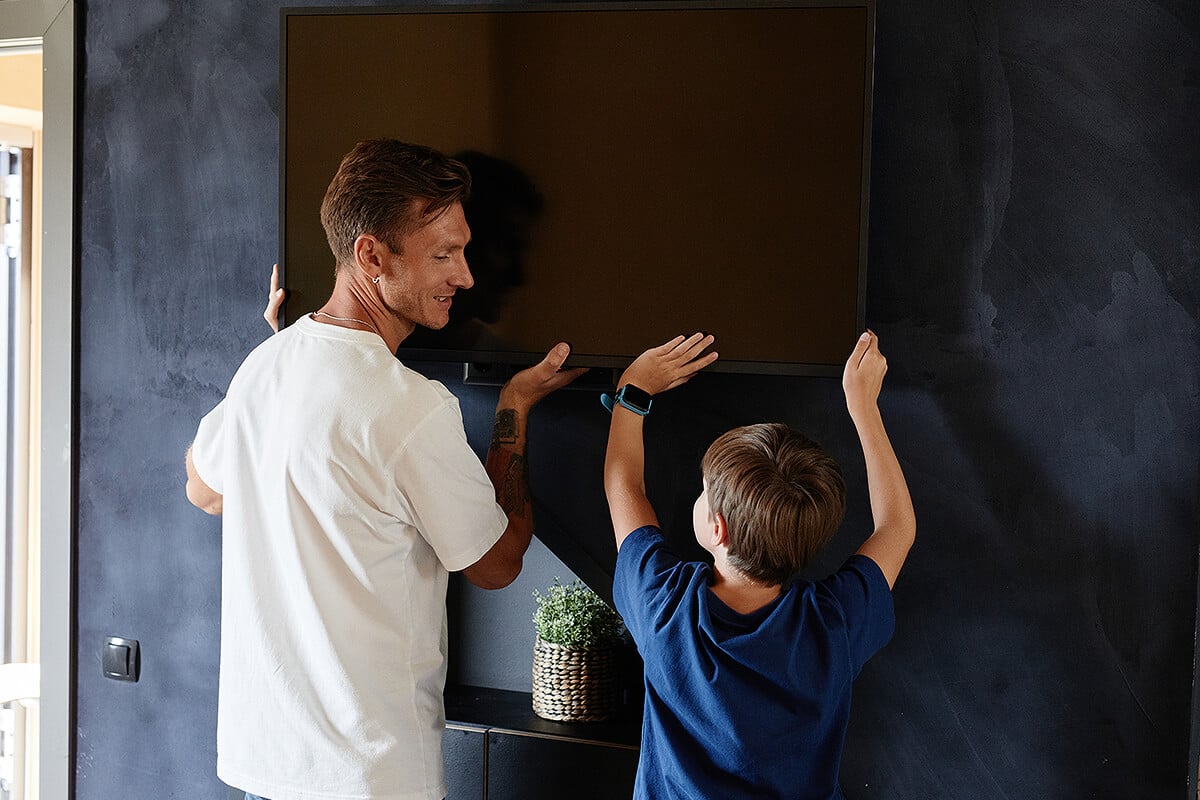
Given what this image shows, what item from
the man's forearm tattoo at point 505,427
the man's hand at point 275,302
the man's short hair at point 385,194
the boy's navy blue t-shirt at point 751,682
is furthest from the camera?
the man's hand at point 275,302

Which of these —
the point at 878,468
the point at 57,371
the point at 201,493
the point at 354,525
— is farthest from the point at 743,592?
the point at 57,371

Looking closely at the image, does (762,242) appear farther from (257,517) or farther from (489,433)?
(257,517)

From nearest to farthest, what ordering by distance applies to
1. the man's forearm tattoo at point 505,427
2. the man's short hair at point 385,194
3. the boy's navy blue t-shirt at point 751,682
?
the boy's navy blue t-shirt at point 751,682, the man's short hair at point 385,194, the man's forearm tattoo at point 505,427

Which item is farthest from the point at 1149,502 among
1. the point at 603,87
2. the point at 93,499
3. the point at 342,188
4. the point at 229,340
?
the point at 93,499

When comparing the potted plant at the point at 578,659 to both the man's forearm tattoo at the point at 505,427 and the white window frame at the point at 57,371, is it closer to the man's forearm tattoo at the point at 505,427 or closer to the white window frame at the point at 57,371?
the man's forearm tattoo at the point at 505,427

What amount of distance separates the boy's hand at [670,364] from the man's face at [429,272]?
0.31 meters

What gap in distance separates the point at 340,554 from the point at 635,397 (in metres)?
0.49

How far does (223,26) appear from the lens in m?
2.05

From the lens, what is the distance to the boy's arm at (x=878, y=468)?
4.90 ft

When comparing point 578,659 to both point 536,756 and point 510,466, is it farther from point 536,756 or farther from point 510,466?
point 510,466

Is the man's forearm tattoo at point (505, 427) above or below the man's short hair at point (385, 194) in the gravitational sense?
below

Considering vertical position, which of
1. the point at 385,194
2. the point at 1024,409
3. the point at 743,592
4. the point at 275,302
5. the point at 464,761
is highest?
the point at 385,194

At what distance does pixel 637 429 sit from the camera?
5.30ft

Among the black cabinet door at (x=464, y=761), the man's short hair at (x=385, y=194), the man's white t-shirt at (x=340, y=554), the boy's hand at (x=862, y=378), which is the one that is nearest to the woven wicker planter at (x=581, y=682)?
the black cabinet door at (x=464, y=761)
